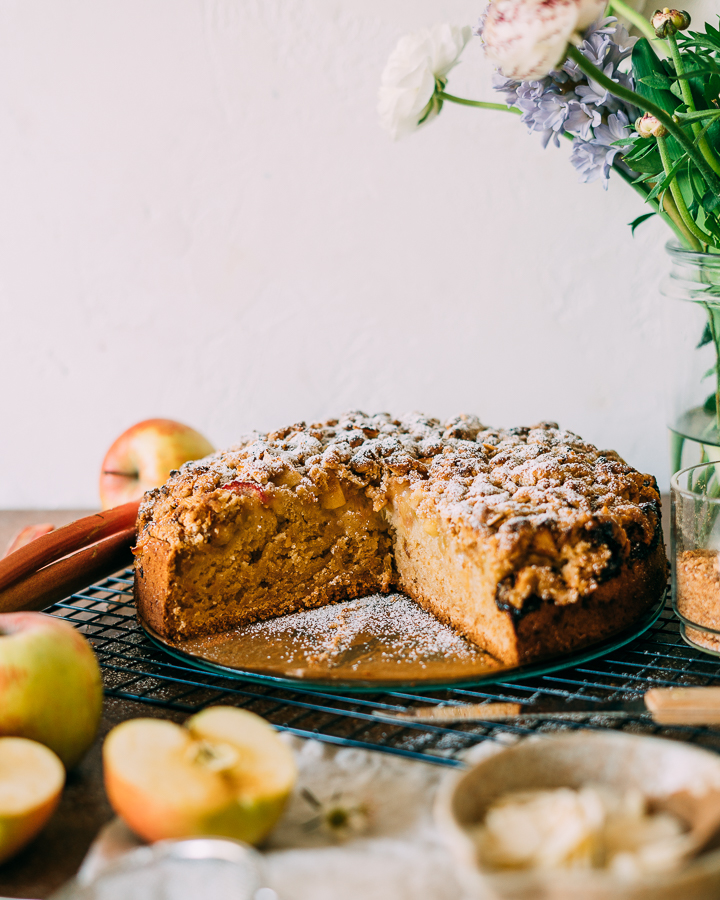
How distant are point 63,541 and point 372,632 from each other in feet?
2.43

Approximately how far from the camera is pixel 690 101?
1.59m

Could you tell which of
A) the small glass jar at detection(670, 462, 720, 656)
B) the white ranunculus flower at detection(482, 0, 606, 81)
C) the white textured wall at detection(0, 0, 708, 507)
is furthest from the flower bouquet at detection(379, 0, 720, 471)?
the white textured wall at detection(0, 0, 708, 507)

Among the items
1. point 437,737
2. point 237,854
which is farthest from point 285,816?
point 437,737

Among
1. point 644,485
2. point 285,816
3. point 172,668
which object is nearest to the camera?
point 285,816

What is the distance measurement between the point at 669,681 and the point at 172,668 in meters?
0.98

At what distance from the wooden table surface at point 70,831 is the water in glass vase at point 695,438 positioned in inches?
50.4

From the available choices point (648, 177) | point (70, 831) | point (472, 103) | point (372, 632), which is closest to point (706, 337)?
point (648, 177)

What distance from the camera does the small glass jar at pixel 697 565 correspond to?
157 centimetres

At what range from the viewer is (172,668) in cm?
174

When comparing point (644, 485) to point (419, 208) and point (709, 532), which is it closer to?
point (709, 532)

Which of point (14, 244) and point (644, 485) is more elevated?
point (14, 244)

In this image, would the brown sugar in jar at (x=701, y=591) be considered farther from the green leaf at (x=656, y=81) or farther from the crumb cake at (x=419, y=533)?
the green leaf at (x=656, y=81)

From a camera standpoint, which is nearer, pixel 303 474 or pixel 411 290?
pixel 303 474

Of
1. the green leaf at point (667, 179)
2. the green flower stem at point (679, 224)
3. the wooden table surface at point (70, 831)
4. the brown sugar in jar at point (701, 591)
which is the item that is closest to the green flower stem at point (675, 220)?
the green flower stem at point (679, 224)
